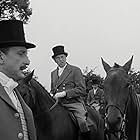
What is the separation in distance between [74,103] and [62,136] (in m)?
0.95

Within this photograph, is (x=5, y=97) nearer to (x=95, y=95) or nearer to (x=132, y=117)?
(x=132, y=117)

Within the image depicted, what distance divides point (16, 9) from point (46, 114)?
46.4 feet

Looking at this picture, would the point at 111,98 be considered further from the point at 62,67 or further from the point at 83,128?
the point at 62,67

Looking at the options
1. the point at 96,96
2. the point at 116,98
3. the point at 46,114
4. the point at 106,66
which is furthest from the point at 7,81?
the point at 96,96

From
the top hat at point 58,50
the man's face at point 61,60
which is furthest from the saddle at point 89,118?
the top hat at point 58,50

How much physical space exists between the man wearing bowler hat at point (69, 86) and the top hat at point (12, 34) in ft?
13.3

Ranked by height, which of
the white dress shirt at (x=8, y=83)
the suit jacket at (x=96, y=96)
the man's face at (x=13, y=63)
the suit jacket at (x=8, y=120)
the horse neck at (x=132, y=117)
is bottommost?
the suit jacket at (x=96, y=96)

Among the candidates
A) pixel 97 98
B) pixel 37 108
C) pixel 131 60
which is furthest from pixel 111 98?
pixel 97 98

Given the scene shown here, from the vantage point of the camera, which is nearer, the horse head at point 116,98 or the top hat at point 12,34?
the top hat at point 12,34

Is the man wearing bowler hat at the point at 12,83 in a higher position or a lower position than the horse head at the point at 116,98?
higher

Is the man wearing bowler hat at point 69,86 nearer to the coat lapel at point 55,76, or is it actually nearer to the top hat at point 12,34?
the coat lapel at point 55,76

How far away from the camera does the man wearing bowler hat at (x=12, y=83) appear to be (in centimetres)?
303

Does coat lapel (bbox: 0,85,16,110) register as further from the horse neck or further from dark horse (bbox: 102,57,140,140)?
the horse neck

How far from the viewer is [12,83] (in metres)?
3.12
